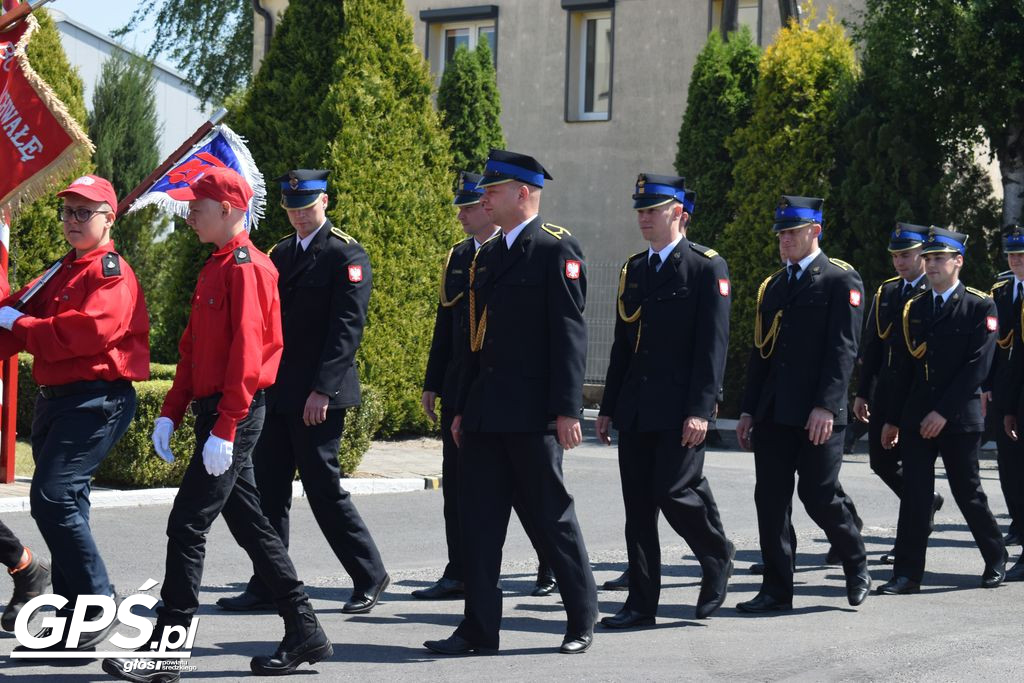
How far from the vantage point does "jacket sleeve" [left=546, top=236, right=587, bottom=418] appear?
6.32m

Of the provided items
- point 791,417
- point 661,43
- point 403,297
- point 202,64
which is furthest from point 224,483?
point 202,64

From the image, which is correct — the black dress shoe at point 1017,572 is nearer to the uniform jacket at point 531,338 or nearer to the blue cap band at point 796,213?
the blue cap band at point 796,213

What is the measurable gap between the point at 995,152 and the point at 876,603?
1199cm

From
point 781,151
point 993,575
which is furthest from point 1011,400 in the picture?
point 781,151

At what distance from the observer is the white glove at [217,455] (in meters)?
5.63

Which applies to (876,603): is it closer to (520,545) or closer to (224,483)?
(520,545)

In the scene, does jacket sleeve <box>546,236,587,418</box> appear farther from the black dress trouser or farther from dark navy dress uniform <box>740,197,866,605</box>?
dark navy dress uniform <box>740,197,866,605</box>

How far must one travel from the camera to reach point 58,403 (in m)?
6.09

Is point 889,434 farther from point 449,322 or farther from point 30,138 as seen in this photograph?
point 30,138

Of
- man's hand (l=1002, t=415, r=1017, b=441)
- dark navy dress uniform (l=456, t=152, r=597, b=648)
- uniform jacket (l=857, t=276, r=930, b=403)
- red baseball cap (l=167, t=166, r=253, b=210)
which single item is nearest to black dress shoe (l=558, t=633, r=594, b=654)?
dark navy dress uniform (l=456, t=152, r=597, b=648)

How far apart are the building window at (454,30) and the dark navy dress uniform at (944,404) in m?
17.7

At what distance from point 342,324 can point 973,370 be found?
11.6 ft

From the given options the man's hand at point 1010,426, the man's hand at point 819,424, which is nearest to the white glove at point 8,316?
the man's hand at point 819,424

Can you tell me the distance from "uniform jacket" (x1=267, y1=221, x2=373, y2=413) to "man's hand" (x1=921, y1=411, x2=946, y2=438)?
3.11 m
